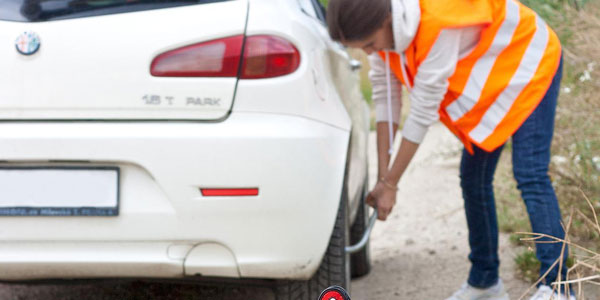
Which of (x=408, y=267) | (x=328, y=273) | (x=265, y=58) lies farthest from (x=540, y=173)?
(x=408, y=267)

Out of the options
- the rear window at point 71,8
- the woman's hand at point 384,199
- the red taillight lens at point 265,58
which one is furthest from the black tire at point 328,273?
the rear window at point 71,8

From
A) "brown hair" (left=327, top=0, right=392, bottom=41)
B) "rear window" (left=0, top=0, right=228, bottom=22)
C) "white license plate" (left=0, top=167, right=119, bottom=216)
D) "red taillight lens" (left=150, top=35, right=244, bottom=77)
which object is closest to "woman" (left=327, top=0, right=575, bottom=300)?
"brown hair" (left=327, top=0, right=392, bottom=41)

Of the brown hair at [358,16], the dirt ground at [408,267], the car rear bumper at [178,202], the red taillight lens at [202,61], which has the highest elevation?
the brown hair at [358,16]

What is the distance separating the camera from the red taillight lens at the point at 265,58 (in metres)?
2.47

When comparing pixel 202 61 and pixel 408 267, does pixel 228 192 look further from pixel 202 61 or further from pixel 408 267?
pixel 408 267

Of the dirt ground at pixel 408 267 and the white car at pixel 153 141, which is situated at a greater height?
the white car at pixel 153 141

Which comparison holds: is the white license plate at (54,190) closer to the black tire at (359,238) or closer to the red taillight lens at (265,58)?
the red taillight lens at (265,58)

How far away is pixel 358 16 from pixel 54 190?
1.16 meters

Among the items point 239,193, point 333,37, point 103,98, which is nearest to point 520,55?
point 333,37

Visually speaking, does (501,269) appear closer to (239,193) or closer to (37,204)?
(239,193)

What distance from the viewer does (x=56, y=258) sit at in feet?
8.16

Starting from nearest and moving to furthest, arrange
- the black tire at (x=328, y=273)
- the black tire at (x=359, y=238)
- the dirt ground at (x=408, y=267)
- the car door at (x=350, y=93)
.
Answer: the black tire at (x=328, y=273) < the car door at (x=350, y=93) < the dirt ground at (x=408, y=267) < the black tire at (x=359, y=238)

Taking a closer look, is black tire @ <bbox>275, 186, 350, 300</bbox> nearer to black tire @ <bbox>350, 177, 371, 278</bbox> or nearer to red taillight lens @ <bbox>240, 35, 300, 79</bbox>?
red taillight lens @ <bbox>240, 35, 300, 79</bbox>

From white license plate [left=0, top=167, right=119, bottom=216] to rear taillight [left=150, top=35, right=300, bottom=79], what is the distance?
375 mm
